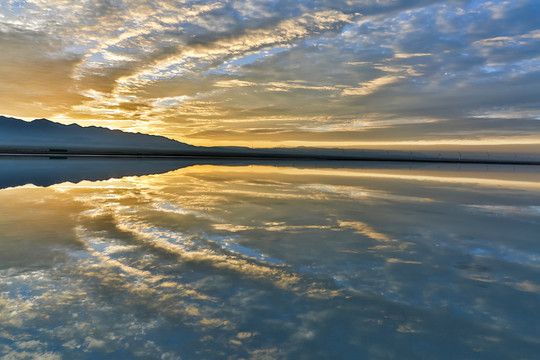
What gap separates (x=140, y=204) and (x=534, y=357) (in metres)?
12.7

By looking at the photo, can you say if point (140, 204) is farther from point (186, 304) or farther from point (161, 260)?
point (186, 304)

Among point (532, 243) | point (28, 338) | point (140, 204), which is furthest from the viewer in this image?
point (140, 204)

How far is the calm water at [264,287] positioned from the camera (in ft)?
13.2

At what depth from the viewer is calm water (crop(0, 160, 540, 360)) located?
13.2 ft

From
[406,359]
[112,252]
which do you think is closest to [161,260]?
[112,252]

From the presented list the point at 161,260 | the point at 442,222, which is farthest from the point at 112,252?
the point at 442,222

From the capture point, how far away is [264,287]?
18.5ft

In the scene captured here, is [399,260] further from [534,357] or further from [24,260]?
[24,260]

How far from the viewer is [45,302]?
16.3ft

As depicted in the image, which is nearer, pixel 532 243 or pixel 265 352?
pixel 265 352

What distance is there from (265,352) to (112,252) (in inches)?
191

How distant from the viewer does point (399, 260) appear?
7191 mm

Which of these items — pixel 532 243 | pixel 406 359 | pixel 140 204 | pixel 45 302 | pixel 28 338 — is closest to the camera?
pixel 406 359

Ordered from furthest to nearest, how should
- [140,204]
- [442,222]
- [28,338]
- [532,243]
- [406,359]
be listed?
[140,204]
[442,222]
[532,243]
[28,338]
[406,359]
